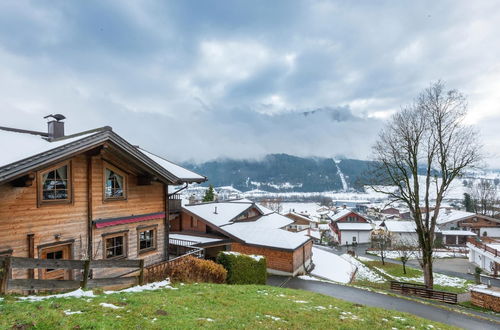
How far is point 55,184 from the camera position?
9.56m

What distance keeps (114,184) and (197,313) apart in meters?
7.52

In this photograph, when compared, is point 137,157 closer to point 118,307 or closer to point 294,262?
point 118,307

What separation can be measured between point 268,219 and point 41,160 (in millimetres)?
29461

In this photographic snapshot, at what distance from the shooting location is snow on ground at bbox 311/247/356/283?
23.2 m

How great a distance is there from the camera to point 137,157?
11383mm

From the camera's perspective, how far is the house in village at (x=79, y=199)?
27.3 ft

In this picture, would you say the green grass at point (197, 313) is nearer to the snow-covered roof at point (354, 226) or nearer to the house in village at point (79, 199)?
the house in village at point (79, 199)

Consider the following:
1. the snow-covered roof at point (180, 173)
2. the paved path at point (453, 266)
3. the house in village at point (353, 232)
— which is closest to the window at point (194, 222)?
the snow-covered roof at point (180, 173)

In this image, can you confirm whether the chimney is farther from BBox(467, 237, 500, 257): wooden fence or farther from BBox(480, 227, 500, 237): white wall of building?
BBox(480, 227, 500, 237): white wall of building

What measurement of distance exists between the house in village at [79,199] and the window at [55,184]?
3cm

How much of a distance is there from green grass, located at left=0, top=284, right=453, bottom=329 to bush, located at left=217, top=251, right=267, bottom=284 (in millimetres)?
4029

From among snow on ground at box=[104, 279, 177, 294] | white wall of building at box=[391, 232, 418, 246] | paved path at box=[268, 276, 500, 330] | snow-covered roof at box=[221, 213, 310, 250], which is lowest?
white wall of building at box=[391, 232, 418, 246]

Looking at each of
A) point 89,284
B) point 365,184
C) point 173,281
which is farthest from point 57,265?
point 365,184

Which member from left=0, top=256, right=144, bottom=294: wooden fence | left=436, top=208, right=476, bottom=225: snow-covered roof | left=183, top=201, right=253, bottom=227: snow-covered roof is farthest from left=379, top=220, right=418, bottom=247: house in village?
left=0, top=256, right=144, bottom=294: wooden fence
